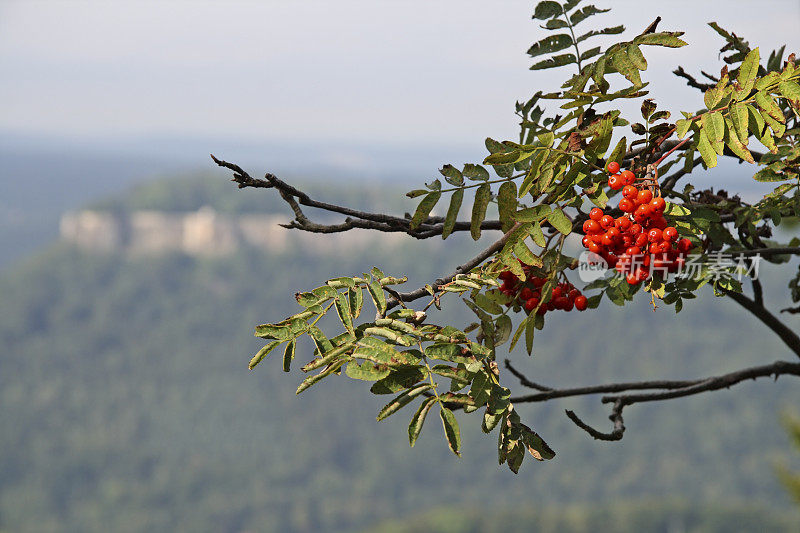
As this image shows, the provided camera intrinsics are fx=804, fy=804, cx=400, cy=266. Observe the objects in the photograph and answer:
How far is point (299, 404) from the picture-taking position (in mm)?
126438

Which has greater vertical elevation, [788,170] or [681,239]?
[788,170]

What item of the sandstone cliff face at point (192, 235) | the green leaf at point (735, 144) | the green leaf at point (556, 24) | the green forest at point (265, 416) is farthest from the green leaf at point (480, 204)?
the sandstone cliff face at point (192, 235)

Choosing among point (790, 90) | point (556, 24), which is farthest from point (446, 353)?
point (556, 24)

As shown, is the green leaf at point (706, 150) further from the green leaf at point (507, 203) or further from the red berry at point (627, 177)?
the green leaf at point (507, 203)

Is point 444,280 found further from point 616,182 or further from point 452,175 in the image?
point 616,182

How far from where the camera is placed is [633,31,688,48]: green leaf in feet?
6.16

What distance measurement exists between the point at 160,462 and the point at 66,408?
17.6 m

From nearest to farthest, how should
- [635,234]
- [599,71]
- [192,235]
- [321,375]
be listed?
[321,375] → [635,234] → [599,71] → [192,235]

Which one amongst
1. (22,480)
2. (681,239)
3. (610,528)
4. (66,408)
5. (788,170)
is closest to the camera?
(681,239)

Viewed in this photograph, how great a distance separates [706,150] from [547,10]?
0.82m

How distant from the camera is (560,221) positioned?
1793 mm

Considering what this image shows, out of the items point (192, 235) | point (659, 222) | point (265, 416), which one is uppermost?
point (659, 222)

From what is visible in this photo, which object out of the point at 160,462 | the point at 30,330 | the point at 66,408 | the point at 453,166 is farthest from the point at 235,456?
the point at 453,166

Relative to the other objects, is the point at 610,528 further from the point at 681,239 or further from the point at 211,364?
the point at 681,239
